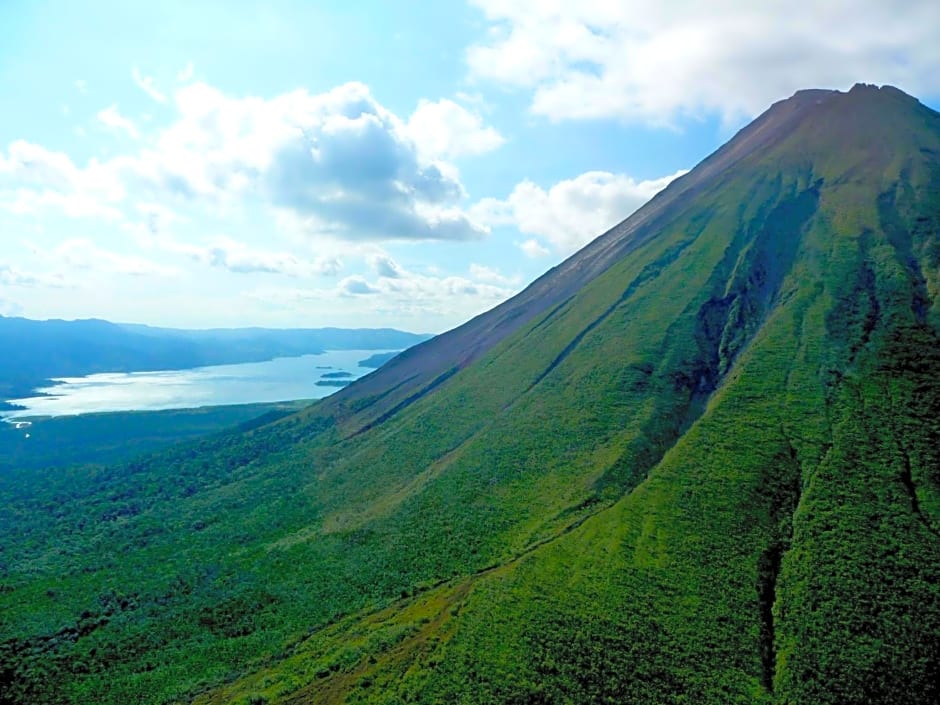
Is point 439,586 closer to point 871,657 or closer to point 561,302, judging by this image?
point 871,657

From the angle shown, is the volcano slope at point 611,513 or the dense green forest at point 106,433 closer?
the volcano slope at point 611,513

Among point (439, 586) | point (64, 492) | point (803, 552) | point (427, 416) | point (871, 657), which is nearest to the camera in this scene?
point (871, 657)

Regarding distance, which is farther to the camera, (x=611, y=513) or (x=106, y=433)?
(x=106, y=433)

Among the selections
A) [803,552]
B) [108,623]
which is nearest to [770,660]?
[803,552]

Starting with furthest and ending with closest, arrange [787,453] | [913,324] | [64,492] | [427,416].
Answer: [64,492] < [427,416] < [913,324] < [787,453]

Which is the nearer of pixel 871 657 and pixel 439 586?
pixel 871 657

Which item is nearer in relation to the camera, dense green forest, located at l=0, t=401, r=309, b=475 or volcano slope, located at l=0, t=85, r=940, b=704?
volcano slope, located at l=0, t=85, r=940, b=704

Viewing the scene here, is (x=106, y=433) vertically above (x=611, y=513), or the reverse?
(x=106, y=433)

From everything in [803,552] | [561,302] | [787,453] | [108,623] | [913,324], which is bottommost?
[108,623]
